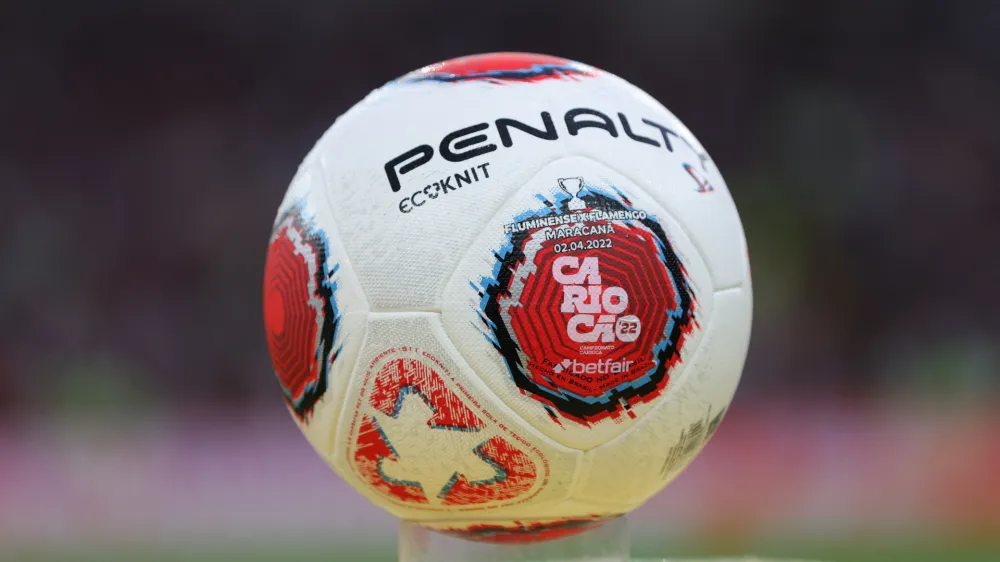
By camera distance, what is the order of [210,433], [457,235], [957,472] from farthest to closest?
[210,433] < [957,472] < [457,235]

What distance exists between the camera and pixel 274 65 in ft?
34.1

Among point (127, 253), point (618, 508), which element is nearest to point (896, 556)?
point (618, 508)

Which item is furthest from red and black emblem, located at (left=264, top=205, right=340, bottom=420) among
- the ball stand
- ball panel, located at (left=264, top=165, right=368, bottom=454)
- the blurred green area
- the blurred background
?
the blurred background

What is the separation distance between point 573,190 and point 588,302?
297 mm

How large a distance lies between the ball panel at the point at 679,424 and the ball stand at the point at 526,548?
202 mm

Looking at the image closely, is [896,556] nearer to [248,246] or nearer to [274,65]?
[248,246]

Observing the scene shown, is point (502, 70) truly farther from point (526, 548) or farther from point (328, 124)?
point (328, 124)

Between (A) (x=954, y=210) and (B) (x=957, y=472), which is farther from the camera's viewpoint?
(A) (x=954, y=210)

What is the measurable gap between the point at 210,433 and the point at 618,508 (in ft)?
19.9

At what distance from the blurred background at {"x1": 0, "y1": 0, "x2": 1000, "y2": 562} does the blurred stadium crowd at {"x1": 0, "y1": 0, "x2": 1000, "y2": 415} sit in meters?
0.02

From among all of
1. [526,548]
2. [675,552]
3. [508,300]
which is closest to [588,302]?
[508,300]

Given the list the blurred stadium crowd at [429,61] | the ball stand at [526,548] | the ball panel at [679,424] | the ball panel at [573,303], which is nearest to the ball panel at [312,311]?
the ball panel at [573,303]

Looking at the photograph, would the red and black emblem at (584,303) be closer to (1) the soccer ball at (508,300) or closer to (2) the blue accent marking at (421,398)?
(1) the soccer ball at (508,300)

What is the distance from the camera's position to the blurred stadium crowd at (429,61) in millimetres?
9523
